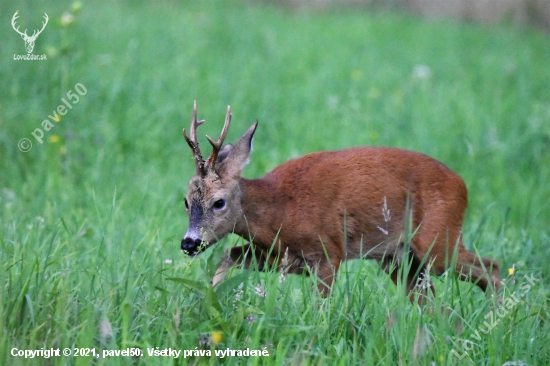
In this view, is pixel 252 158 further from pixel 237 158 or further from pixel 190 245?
pixel 190 245

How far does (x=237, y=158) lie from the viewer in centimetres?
422

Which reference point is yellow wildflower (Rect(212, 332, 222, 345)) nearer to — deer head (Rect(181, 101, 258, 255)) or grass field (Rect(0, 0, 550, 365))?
grass field (Rect(0, 0, 550, 365))

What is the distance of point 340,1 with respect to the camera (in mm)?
16781

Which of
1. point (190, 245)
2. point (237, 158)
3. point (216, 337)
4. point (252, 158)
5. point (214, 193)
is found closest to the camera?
point (216, 337)

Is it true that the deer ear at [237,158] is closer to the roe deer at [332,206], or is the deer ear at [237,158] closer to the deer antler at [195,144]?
the roe deer at [332,206]

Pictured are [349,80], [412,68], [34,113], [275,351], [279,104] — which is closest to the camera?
[275,351]

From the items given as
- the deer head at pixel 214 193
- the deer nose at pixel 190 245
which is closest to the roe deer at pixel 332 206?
the deer head at pixel 214 193

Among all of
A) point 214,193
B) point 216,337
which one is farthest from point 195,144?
point 216,337

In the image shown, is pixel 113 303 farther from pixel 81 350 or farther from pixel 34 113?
pixel 34 113

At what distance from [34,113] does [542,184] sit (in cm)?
499

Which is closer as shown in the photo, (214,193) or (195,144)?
(195,144)

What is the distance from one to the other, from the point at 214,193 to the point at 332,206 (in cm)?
74

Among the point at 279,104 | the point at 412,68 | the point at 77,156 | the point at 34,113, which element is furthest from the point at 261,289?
the point at 412,68

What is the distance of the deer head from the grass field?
163mm
